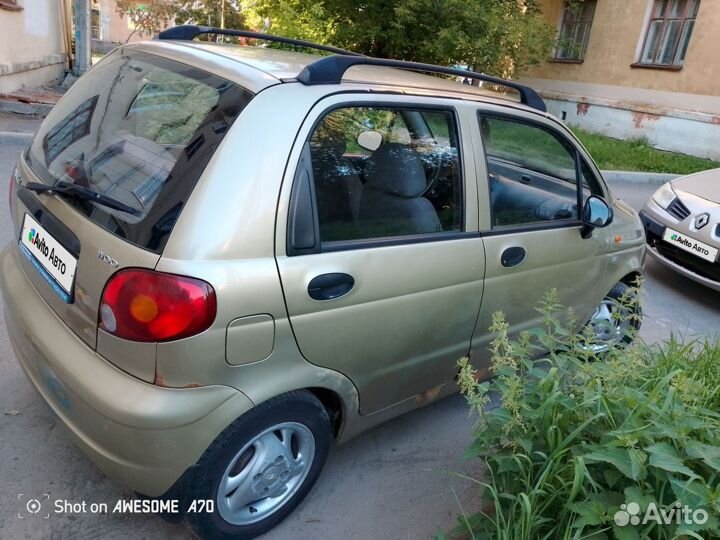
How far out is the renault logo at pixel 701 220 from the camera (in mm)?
4875

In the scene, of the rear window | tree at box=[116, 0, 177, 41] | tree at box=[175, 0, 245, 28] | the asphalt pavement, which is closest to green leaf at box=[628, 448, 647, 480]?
the asphalt pavement

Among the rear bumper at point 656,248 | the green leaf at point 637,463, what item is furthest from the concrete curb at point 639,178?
the green leaf at point 637,463

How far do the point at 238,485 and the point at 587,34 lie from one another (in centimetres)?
1712

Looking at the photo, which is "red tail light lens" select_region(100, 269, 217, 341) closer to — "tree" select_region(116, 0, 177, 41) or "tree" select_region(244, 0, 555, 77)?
"tree" select_region(244, 0, 555, 77)

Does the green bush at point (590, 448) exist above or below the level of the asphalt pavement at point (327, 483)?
above

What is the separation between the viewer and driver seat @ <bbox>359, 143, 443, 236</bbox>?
226 cm

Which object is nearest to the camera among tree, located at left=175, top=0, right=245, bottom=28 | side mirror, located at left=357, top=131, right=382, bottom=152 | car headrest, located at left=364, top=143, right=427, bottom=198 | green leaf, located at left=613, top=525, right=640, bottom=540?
green leaf, located at left=613, top=525, right=640, bottom=540

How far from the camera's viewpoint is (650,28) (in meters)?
14.1

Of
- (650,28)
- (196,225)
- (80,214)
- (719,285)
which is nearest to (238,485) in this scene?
(196,225)

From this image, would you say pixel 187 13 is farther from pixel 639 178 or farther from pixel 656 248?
pixel 656 248

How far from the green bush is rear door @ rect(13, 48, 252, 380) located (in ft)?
3.69

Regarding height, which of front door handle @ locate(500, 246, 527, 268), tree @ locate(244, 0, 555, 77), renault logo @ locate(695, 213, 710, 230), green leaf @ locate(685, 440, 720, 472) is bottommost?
renault logo @ locate(695, 213, 710, 230)

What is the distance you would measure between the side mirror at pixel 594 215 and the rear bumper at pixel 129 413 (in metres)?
2.07

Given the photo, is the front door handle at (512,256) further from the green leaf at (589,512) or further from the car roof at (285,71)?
the green leaf at (589,512)
